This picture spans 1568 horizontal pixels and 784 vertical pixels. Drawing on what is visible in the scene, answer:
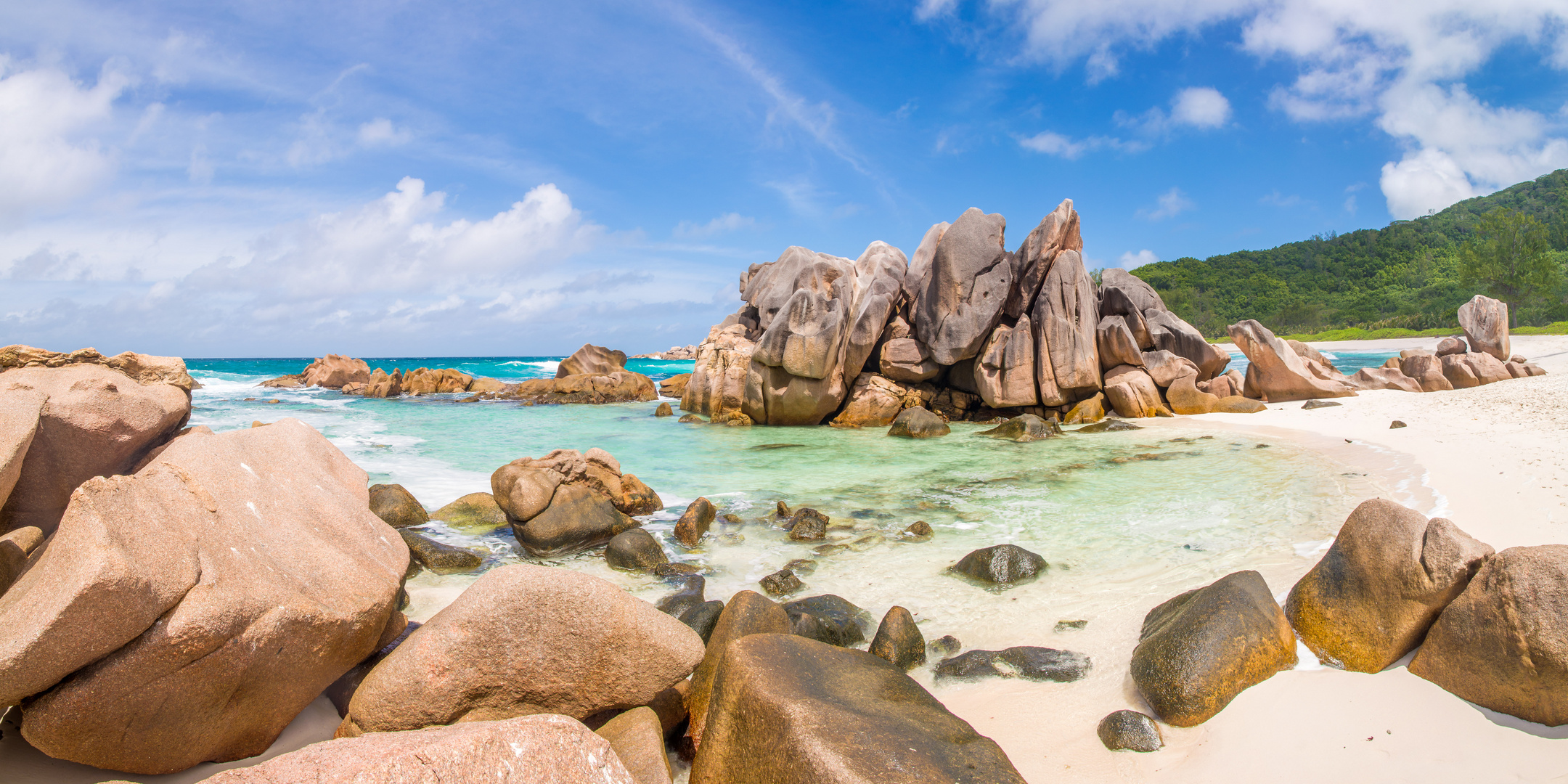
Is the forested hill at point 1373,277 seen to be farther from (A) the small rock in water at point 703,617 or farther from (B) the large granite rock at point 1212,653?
(A) the small rock in water at point 703,617

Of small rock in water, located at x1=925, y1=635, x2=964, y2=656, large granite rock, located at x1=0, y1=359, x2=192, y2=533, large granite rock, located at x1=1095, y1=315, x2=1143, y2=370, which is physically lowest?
small rock in water, located at x1=925, y1=635, x2=964, y2=656

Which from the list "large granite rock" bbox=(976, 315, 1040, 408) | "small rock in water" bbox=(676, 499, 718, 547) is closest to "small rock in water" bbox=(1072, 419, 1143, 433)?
"large granite rock" bbox=(976, 315, 1040, 408)

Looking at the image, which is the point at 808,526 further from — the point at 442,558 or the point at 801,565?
the point at 442,558

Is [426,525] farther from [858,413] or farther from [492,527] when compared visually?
[858,413]

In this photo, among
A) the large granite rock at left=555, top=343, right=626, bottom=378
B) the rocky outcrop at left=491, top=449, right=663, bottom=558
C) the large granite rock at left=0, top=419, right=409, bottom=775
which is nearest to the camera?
the large granite rock at left=0, top=419, right=409, bottom=775

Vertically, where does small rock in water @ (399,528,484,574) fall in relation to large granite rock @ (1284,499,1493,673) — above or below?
below

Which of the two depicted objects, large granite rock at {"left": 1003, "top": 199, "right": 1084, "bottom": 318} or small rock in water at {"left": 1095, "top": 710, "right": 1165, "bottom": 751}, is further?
large granite rock at {"left": 1003, "top": 199, "right": 1084, "bottom": 318}

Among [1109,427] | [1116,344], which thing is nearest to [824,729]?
[1109,427]

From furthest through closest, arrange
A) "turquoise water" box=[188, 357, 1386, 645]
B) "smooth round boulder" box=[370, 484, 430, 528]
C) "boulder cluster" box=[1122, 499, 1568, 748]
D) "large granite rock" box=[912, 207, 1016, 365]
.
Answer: "large granite rock" box=[912, 207, 1016, 365] → "smooth round boulder" box=[370, 484, 430, 528] → "turquoise water" box=[188, 357, 1386, 645] → "boulder cluster" box=[1122, 499, 1568, 748]

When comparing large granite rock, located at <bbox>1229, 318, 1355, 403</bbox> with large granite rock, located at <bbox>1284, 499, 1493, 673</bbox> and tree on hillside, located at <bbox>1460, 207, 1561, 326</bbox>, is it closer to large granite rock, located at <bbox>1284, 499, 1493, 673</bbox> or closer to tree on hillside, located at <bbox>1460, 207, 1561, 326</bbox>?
large granite rock, located at <bbox>1284, 499, 1493, 673</bbox>

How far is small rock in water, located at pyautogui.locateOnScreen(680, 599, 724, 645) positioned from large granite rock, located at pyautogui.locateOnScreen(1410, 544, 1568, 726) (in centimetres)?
479

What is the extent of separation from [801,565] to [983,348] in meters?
17.6

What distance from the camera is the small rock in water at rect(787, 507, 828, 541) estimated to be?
30.5 ft

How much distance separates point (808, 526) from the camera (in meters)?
9.48
